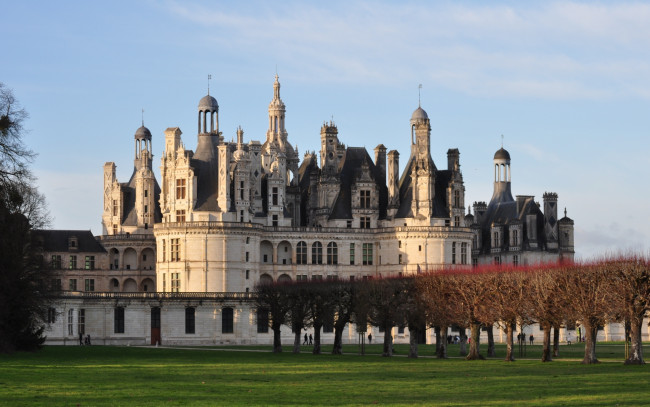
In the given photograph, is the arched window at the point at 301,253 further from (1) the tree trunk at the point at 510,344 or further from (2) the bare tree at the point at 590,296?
(2) the bare tree at the point at 590,296

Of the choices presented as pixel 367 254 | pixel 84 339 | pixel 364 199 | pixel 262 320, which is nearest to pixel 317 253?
pixel 367 254

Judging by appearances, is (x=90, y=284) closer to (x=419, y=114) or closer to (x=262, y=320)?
(x=262, y=320)

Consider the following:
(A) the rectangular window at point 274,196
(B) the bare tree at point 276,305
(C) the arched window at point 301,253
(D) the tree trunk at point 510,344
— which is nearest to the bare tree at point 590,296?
(D) the tree trunk at point 510,344

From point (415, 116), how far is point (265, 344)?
26969 mm

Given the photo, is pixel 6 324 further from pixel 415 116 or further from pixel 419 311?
pixel 415 116

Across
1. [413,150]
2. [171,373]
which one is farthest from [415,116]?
[171,373]

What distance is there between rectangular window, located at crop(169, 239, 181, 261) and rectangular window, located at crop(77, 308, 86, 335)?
30.6 feet

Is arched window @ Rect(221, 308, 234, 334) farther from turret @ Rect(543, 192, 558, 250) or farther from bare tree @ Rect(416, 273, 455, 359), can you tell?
turret @ Rect(543, 192, 558, 250)

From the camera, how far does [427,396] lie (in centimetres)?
4297

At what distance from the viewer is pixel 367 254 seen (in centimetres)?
11875

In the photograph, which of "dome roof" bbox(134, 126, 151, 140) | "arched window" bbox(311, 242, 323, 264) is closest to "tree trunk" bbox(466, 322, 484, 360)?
"arched window" bbox(311, 242, 323, 264)

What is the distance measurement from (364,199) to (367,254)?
493 cm

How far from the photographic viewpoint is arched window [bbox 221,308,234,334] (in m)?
108

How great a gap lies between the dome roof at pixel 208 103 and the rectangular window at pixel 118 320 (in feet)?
66.9
